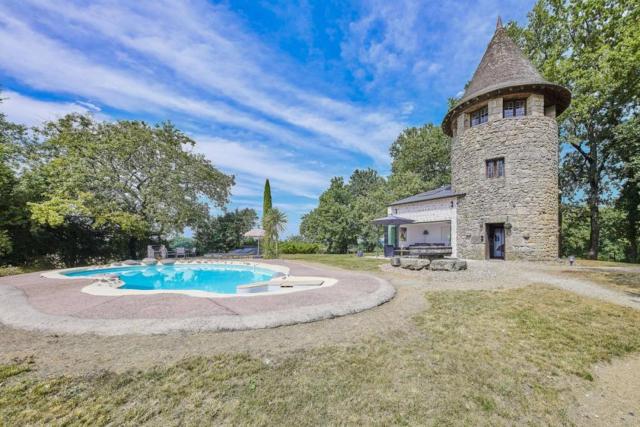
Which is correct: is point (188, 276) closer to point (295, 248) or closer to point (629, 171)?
point (295, 248)

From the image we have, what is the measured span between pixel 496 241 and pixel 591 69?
12717mm

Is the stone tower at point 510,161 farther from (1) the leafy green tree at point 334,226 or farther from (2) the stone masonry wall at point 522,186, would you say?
(1) the leafy green tree at point 334,226

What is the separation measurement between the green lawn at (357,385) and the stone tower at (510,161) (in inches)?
439

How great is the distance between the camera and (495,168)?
1431 cm

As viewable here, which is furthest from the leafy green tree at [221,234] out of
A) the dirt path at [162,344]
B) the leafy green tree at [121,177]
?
the dirt path at [162,344]

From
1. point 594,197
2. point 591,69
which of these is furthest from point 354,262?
point 591,69

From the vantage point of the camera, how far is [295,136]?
20719 mm

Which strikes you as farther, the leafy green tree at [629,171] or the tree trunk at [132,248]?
the tree trunk at [132,248]

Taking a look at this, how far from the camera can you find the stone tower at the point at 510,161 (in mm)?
13336

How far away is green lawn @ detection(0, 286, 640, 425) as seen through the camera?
2.21m

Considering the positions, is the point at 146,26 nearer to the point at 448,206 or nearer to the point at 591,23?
the point at 448,206

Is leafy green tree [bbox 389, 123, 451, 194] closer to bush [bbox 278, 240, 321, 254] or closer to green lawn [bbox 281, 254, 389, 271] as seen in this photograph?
bush [bbox 278, 240, 321, 254]

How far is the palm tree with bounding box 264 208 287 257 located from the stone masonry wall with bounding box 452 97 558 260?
43.7 ft

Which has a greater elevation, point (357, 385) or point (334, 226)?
point (334, 226)
